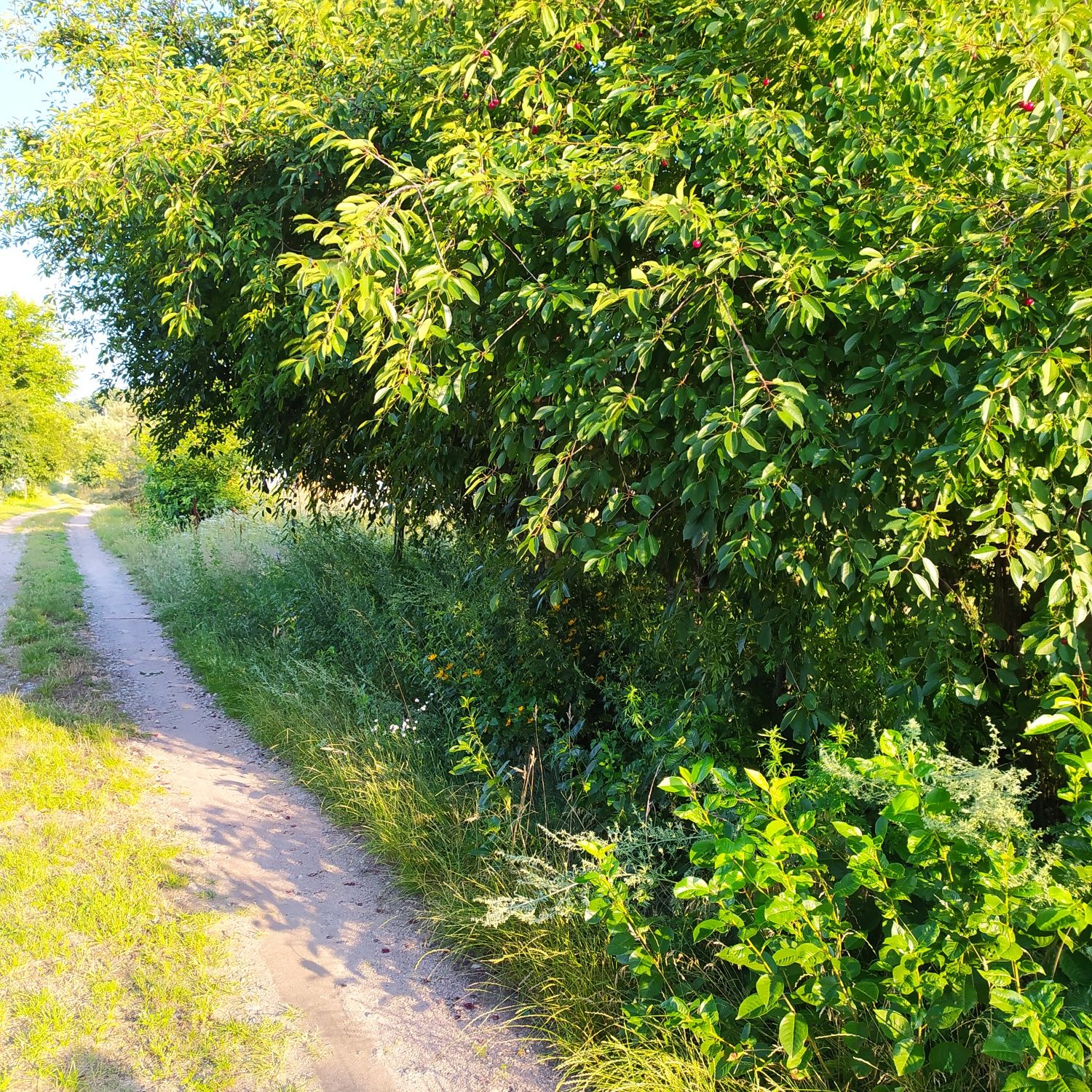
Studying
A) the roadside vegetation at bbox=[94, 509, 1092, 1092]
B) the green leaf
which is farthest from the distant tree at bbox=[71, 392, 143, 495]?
the green leaf

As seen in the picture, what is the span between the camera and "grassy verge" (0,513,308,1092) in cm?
291

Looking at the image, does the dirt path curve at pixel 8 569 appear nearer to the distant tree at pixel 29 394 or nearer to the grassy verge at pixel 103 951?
the grassy verge at pixel 103 951

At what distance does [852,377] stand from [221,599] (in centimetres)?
952

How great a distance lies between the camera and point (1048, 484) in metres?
2.34

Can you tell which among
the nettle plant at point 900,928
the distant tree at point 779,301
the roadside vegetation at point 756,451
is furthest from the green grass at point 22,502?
the nettle plant at point 900,928

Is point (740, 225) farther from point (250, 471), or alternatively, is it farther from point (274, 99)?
point (250, 471)

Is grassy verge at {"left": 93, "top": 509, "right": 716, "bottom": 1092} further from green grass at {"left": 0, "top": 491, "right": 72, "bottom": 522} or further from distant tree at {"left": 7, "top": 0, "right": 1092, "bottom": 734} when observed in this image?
green grass at {"left": 0, "top": 491, "right": 72, "bottom": 522}

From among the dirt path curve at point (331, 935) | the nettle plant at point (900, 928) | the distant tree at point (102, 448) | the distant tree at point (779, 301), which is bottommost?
the distant tree at point (102, 448)

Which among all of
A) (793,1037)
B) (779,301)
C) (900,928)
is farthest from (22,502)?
(900,928)

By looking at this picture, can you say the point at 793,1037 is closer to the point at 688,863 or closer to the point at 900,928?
the point at 900,928

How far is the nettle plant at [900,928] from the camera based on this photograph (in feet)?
6.39

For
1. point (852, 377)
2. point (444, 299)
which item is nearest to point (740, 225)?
point (852, 377)

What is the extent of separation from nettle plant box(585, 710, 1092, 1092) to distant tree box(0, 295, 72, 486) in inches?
1787

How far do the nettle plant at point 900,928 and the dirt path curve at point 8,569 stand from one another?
23.7 ft
